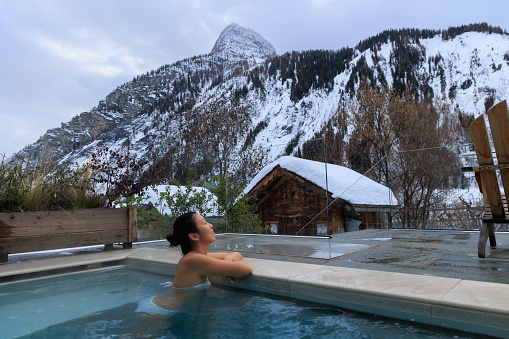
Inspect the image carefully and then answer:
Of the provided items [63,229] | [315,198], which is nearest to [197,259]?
[63,229]

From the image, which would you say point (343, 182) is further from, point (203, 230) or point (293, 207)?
point (203, 230)

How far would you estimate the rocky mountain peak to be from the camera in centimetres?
10721

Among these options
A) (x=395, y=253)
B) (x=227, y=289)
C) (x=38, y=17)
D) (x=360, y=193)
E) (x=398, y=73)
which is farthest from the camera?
(x=398, y=73)

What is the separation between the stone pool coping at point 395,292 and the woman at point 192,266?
167 mm

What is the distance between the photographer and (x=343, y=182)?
7137 millimetres

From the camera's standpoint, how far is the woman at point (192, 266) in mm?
2336

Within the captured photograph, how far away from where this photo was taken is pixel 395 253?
130 inches

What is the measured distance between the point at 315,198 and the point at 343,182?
4.76 feet

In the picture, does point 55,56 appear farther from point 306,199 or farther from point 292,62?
point 292,62

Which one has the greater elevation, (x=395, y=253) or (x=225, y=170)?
(x=225, y=170)

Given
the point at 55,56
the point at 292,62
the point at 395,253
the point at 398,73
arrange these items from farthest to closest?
the point at 292,62
the point at 398,73
the point at 55,56
the point at 395,253

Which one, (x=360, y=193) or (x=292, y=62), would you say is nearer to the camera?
(x=360, y=193)

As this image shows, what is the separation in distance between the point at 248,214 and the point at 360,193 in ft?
8.62

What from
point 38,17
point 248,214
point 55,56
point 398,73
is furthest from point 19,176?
point 398,73
